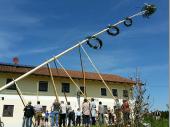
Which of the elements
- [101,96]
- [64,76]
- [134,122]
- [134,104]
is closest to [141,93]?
[134,104]

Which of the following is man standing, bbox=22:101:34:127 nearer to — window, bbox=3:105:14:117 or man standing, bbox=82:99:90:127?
man standing, bbox=82:99:90:127

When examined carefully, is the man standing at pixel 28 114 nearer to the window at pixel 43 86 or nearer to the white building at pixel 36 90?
the white building at pixel 36 90

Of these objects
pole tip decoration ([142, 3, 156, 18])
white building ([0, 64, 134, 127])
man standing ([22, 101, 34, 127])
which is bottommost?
man standing ([22, 101, 34, 127])

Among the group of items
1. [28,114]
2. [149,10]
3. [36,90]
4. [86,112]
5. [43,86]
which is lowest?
[28,114]

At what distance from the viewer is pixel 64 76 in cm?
3606

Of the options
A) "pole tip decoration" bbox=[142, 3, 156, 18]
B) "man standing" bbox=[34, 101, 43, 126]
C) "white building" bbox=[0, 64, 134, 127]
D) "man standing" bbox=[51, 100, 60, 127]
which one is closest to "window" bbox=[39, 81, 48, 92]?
"white building" bbox=[0, 64, 134, 127]

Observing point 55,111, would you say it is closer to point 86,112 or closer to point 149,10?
point 86,112

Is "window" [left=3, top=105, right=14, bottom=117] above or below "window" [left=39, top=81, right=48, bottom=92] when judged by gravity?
below

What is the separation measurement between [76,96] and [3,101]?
330 inches

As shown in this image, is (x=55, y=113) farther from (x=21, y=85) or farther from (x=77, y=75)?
(x=77, y=75)

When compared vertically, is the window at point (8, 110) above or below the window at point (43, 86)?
below

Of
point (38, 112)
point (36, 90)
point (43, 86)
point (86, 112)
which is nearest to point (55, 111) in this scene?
point (86, 112)

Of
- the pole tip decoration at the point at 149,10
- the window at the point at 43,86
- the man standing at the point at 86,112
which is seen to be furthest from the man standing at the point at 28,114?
the window at the point at 43,86

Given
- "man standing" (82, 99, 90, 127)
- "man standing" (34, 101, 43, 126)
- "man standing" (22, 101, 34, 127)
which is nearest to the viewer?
"man standing" (22, 101, 34, 127)
